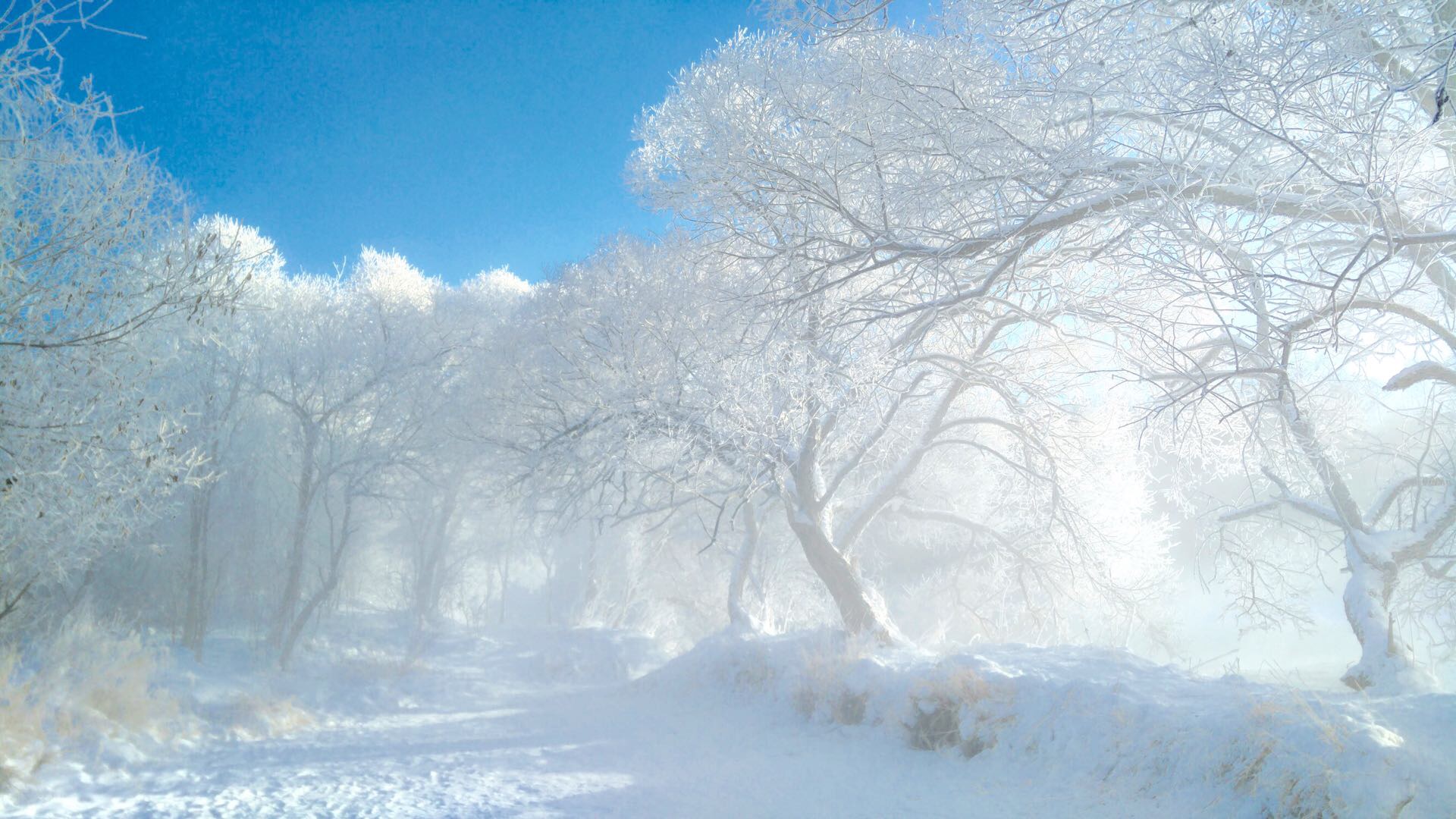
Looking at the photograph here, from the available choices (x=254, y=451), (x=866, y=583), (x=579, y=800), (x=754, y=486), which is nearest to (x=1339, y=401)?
(x=866, y=583)

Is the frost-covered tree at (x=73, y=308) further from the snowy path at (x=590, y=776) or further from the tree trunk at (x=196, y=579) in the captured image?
the tree trunk at (x=196, y=579)

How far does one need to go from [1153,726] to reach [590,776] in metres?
4.92

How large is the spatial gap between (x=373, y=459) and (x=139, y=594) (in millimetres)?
6414

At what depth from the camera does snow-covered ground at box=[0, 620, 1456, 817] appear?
15.9 feet

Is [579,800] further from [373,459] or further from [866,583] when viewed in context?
[373,459]

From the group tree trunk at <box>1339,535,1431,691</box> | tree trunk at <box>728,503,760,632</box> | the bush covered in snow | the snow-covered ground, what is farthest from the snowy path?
tree trunk at <box>1339,535,1431,691</box>

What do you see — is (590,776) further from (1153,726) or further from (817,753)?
(1153,726)

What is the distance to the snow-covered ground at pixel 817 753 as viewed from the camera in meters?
4.84

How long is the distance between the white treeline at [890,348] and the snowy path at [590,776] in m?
2.60

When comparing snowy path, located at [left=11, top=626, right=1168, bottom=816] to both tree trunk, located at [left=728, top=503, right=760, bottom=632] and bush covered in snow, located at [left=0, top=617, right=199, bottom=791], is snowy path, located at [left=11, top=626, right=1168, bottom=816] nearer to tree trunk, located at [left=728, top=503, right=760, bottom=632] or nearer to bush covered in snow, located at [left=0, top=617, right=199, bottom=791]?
bush covered in snow, located at [left=0, top=617, right=199, bottom=791]

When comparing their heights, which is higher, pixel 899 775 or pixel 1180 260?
pixel 1180 260

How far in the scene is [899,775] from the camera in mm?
6848

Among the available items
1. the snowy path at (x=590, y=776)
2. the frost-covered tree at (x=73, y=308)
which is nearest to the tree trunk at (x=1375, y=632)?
the snowy path at (x=590, y=776)

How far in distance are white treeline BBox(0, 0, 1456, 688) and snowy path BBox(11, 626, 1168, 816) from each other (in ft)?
8.53
